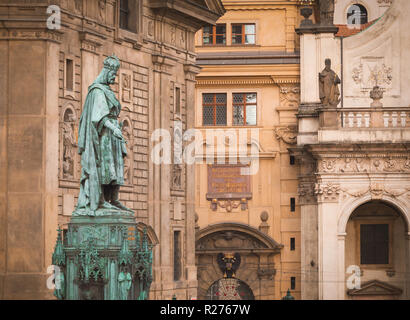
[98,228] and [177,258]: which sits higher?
[98,228]

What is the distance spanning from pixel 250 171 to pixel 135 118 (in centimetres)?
1532

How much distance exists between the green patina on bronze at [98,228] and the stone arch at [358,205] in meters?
29.6

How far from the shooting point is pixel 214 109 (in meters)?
54.7

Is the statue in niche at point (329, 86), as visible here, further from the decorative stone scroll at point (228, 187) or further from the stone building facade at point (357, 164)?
the decorative stone scroll at point (228, 187)

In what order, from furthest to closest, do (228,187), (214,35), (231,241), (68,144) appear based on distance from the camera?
(214,35) < (228,187) < (231,241) < (68,144)

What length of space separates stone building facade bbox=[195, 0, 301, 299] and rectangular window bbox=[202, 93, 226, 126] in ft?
0.14

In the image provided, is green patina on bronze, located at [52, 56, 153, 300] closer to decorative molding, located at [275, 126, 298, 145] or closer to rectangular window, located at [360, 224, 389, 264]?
rectangular window, located at [360, 224, 389, 264]

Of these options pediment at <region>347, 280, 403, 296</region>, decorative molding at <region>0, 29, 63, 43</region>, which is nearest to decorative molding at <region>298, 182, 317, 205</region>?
pediment at <region>347, 280, 403, 296</region>

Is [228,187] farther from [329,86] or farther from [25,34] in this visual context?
[25,34]

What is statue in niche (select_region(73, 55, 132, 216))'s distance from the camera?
69.6 ft

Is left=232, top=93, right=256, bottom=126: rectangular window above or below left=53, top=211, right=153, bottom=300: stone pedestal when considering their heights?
above

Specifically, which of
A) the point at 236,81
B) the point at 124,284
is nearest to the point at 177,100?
the point at 236,81

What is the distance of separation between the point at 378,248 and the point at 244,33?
11.2 meters
